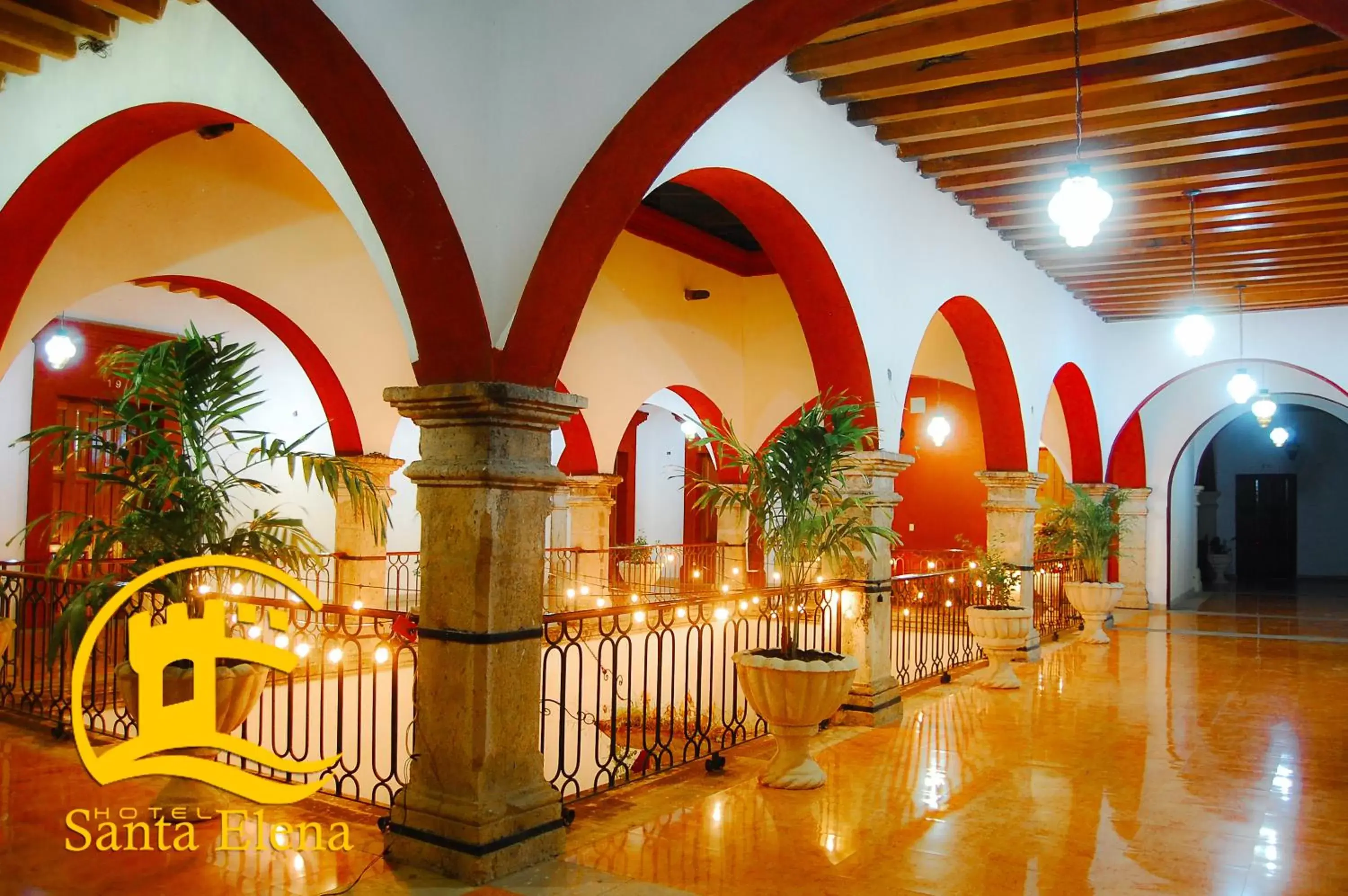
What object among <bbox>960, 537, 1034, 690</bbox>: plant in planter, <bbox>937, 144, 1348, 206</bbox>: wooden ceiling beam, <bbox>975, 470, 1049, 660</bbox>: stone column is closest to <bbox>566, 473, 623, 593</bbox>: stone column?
<bbox>975, 470, 1049, 660</bbox>: stone column

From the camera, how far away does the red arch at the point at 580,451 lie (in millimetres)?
11906

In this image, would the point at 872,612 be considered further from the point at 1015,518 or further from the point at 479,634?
the point at 479,634

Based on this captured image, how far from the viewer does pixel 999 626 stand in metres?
8.11

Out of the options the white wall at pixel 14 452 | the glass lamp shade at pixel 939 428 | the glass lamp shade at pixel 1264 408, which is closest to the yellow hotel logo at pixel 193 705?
the white wall at pixel 14 452

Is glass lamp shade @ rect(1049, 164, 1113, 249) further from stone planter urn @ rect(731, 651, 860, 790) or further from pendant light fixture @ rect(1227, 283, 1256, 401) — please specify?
pendant light fixture @ rect(1227, 283, 1256, 401)

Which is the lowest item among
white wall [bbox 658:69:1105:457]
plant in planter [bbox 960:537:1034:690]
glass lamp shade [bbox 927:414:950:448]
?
plant in planter [bbox 960:537:1034:690]

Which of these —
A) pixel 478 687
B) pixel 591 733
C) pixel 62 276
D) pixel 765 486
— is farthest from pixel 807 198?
pixel 62 276

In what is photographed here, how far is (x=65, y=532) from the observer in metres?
9.78

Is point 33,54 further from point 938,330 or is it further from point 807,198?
point 938,330

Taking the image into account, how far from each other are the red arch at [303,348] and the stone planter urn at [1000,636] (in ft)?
20.4

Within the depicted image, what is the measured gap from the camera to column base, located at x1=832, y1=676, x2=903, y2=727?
6.67 meters

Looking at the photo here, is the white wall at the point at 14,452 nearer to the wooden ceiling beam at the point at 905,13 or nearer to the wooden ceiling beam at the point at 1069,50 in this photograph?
the wooden ceiling beam at the point at 905,13

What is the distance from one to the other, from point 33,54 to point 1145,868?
731 cm

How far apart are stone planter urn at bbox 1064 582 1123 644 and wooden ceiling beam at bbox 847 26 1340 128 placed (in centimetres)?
641
